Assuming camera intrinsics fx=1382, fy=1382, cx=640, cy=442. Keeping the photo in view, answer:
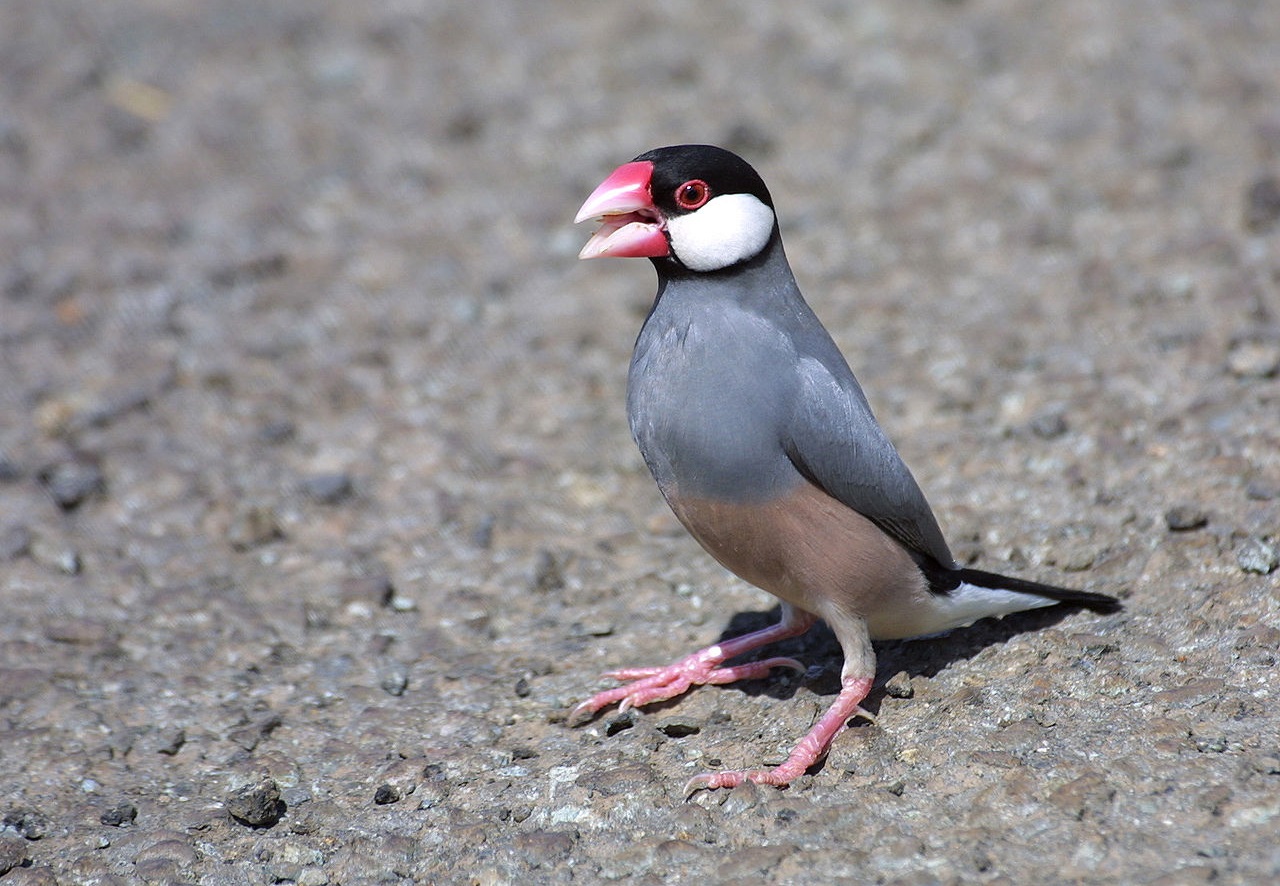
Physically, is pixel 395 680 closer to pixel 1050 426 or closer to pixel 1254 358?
pixel 1050 426

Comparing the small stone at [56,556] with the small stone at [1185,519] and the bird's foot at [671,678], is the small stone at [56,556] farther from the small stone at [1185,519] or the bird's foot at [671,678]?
the small stone at [1185,519]

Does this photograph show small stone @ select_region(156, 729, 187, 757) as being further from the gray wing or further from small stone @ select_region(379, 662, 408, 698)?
the gray wing

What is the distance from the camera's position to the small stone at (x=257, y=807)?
4.41 metres

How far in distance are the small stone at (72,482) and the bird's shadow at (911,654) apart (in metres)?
3.22

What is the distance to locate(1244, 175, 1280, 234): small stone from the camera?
730 centimetres

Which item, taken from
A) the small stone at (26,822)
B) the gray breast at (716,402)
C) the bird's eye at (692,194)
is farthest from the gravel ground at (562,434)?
the bird's eye at (692,194)

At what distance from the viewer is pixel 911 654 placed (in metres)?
5.07

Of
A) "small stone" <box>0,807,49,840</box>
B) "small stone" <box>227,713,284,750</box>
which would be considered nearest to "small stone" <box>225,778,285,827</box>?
"small stone" <box>227,713,284,750</box>

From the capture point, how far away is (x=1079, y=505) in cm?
570

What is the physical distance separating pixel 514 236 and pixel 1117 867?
5.65m

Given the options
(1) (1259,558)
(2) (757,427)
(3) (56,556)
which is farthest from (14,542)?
(1) (1259,558)

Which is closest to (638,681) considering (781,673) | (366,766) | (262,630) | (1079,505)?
(781,673)

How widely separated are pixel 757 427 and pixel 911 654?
1.27 metres

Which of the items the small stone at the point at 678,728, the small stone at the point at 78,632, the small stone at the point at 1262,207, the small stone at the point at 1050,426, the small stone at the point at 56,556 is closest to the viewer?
the small stone at the point at 678,728
